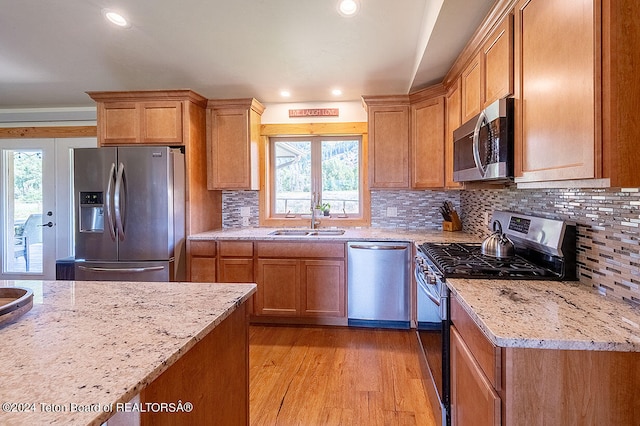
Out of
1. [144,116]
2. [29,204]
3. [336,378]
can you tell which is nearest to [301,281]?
[336,378]

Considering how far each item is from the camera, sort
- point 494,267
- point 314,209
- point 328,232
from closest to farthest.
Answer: point 494,267, point 328,232, point 314,209

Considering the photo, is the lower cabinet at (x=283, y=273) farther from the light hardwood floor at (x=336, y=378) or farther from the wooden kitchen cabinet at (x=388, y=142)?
the wooden kitchen cabinet at (x=388, y=142)

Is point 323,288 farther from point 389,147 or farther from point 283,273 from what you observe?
point 389,147

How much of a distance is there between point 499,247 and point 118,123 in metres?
3.38

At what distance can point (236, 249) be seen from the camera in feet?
10.2

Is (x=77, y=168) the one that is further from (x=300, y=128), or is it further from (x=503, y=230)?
(x=503, y=230)

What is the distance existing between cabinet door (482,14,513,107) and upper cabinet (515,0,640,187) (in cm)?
18

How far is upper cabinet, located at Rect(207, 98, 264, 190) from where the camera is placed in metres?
3.40

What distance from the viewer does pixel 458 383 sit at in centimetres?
139

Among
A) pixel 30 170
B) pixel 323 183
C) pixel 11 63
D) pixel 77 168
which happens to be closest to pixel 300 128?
pixel 323 183

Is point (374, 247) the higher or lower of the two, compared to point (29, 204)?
lower

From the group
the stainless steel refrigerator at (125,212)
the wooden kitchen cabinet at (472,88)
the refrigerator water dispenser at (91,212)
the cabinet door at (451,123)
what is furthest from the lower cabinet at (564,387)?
the refrigerator water dispenser at (91,212)

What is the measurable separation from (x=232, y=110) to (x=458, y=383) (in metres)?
3.08

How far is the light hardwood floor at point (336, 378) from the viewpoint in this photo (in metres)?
1.84
